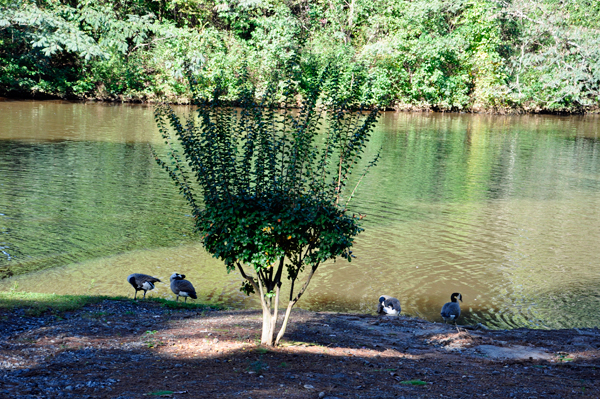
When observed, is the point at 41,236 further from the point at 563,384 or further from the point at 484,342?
the point at 563,384

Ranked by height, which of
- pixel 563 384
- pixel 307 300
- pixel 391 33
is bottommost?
pixel 307 300

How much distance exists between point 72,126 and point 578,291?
3012cm

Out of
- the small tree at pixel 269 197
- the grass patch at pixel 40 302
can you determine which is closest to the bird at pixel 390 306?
the small tree at pixel 269 197

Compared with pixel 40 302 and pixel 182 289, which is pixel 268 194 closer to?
pixel 182 289

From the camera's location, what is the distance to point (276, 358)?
7285 millimetres

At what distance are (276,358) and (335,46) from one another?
48836mm

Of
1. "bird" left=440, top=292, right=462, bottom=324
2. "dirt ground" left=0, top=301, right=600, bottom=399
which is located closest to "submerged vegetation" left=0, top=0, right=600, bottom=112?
"bird" left=440, top=292, right=462, bottom=324

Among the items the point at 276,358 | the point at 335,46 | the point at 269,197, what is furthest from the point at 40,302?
the point at 335,46

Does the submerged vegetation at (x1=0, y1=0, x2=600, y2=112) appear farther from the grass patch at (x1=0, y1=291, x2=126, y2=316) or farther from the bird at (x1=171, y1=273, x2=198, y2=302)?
the grass patch at (x1=0, y1=291, x2=126, y2=316)

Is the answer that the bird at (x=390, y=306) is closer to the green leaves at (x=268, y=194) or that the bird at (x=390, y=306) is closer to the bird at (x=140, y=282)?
the green leaves at (x=268, y=194)

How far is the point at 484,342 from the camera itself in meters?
9.18

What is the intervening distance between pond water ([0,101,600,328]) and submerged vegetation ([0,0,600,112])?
15353 millimetres

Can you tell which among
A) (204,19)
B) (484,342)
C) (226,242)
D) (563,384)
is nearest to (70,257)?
(226,242)

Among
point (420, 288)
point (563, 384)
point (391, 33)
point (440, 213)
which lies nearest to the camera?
point (563, 384)
